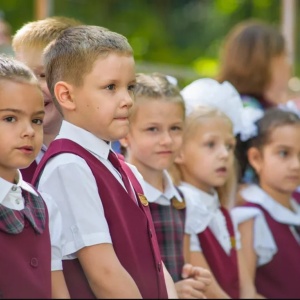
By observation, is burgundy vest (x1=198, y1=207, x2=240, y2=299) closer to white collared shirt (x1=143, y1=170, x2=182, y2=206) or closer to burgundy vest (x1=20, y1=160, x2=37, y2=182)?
white collared shirt (x1=143, y1=170, x2=182, y2=206)

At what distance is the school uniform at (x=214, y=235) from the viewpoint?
157 inches

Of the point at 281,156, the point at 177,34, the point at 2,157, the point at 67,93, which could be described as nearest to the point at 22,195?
the point at 2,157

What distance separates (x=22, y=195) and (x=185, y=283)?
1063 millimetres

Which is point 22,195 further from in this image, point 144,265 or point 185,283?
point 185,283

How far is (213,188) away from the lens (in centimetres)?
431

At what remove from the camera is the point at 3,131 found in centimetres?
277

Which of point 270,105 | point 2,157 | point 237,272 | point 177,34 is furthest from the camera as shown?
point 177,34

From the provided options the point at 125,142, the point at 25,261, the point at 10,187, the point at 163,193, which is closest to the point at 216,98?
the point at 125,142

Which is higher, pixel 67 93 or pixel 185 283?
pixel 67 93

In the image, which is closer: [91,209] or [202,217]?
[91,209]

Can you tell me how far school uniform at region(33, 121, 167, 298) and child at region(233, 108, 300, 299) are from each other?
157cm

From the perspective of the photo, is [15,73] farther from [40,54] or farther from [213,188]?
[213,188]

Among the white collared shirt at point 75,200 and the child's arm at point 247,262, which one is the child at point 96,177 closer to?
the white collared shirt at point 75,200

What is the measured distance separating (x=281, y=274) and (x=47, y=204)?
6.25ft
